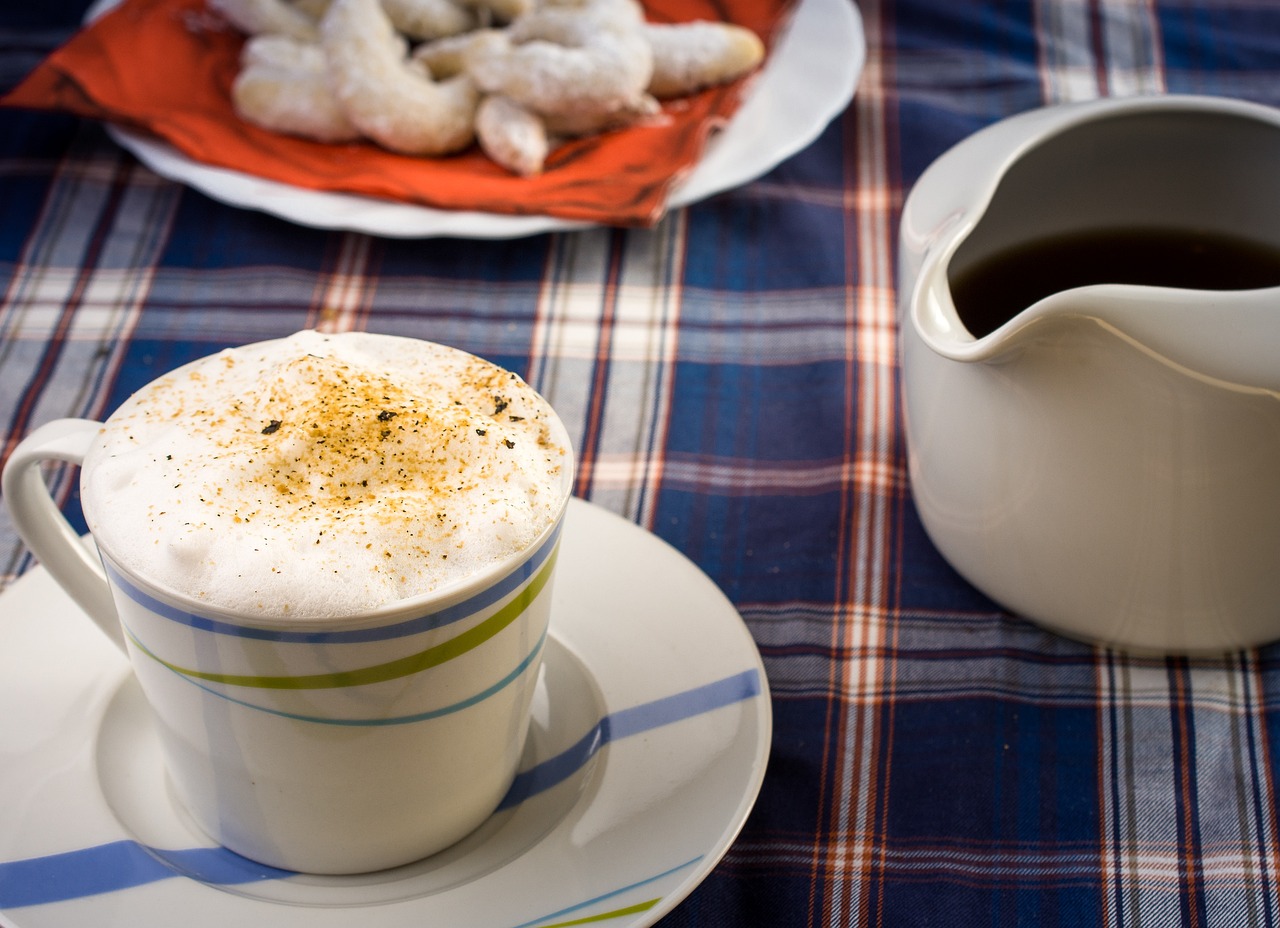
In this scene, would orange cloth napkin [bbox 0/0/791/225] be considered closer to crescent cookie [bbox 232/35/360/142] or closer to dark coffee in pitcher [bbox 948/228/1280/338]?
crescent cookie [bbox 232/35/360/142]

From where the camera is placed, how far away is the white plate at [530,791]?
0.42 metres

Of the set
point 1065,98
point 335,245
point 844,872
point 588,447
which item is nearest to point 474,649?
point 844,872

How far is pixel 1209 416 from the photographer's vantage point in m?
0.47

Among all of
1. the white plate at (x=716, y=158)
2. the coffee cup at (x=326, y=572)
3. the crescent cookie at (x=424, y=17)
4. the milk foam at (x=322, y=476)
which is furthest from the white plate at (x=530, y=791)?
the crescent cookie at (x=424, y=17)

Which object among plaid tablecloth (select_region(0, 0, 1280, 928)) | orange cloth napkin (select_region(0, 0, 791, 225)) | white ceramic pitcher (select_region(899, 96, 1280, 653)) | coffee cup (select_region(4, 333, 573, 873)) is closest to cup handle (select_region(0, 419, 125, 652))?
coffee cup (select_region(4, 333, 573, 873))

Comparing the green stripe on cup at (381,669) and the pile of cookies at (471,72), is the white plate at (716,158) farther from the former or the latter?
the green stripe on cup at (381,669)

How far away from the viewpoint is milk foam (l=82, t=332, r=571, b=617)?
0.36m

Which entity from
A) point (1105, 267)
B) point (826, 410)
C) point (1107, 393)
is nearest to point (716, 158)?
point (826, 410)

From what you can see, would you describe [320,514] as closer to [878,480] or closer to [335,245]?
[878,480]

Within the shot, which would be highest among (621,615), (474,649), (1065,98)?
(474,649)

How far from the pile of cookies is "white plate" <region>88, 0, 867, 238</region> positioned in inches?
1.7

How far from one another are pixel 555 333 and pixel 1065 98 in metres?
0.51

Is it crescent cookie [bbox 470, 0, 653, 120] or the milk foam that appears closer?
the milk foam

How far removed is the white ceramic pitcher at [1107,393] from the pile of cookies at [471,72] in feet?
1.17
